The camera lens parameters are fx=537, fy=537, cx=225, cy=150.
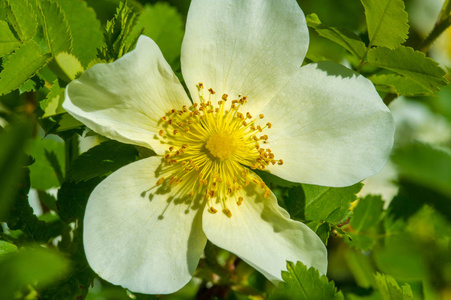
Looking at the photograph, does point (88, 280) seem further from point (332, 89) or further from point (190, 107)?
point (332, 89)

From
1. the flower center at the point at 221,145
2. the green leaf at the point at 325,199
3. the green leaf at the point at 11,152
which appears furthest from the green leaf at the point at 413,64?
the green leaf at the point at 11,152

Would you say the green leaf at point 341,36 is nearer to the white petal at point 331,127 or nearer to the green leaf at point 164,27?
the white petal at point 331,127

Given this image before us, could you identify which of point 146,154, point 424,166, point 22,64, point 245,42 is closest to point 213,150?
point 146,154

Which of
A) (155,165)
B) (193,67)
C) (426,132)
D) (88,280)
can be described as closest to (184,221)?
(155,165)

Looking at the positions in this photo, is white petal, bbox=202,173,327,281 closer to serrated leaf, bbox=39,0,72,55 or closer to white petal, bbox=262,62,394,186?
white petal, bbox=262,62,394,186

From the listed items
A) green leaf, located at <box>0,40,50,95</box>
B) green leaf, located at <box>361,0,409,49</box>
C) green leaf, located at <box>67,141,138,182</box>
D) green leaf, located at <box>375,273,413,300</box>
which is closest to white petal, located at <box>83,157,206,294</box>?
green leaf, located at <box>67,141,138,182</box>

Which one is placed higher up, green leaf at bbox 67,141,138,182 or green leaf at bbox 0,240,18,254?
green leaf at bbox 67,141,138,182
